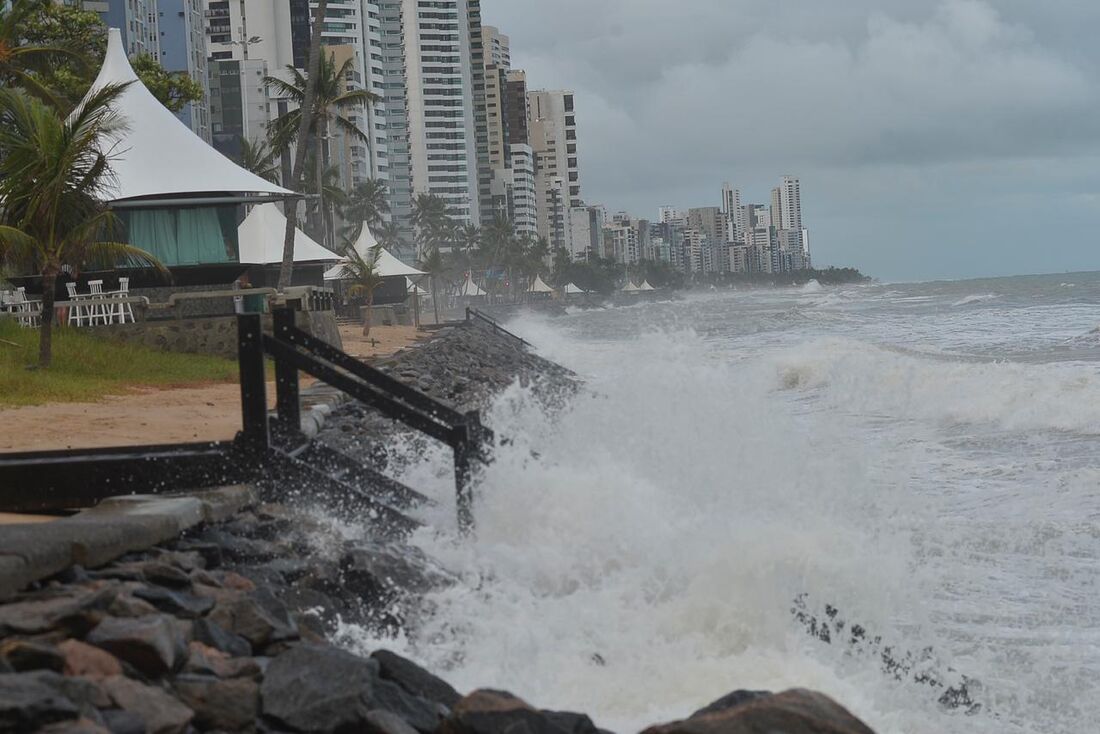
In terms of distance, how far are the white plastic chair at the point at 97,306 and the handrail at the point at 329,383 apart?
13826mm

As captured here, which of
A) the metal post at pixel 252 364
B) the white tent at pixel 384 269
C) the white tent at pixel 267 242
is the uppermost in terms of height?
the white tent at pixel 267 242

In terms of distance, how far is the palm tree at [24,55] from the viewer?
24.3 meters

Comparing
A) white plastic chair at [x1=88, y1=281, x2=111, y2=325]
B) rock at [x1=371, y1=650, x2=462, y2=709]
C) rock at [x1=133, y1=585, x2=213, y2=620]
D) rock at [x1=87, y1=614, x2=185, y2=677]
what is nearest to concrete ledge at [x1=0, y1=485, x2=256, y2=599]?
rock at [x1=133, y1=585, x2=213, y2=620]

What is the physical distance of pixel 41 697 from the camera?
12.2ft

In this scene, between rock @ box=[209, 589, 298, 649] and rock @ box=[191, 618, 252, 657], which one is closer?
rock @ box=[191, 618, 252, 657]

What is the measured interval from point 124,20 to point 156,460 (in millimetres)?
88502

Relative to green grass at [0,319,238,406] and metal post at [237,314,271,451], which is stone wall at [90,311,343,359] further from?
metal post at [237,314,271,451]

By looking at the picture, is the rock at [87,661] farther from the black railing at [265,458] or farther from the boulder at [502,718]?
the black railing at [265,458]

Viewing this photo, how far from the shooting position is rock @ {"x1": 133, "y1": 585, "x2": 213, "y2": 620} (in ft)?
17.3

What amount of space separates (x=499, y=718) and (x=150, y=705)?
3.71 feet

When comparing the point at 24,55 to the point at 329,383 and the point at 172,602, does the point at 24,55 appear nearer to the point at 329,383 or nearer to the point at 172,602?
the point at 329,383

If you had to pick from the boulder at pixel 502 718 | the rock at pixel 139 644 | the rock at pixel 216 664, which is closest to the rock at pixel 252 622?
the rock at pixel 216 664

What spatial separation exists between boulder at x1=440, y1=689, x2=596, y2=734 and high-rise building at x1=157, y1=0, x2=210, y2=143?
314 ft

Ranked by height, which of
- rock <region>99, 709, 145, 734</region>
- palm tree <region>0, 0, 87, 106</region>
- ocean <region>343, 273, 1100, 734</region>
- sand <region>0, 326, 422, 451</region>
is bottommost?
ocean <region>343, 273, 1100, 734</region>
